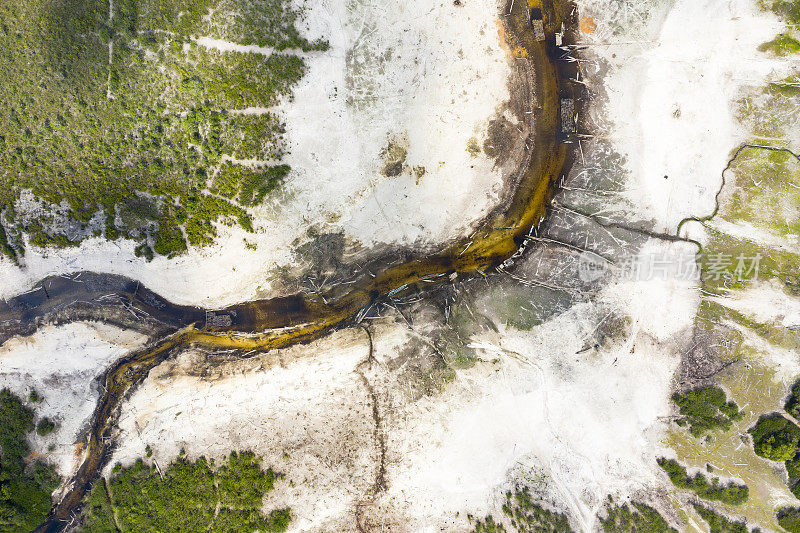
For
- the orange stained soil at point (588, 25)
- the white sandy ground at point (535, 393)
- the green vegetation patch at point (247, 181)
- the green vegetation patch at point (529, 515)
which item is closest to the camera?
the green vegetation patch at point (529, 515)

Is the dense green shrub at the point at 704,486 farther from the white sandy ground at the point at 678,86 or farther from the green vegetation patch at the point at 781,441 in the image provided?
the white sandy ground at the point at 678,86

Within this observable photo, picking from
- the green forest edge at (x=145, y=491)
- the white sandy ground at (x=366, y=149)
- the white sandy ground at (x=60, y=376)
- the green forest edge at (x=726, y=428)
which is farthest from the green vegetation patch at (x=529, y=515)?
the white sandy ground at (x=60, y=376)

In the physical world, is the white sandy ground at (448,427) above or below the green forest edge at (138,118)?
below

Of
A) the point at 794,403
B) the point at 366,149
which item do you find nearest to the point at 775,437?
the point at 794,403

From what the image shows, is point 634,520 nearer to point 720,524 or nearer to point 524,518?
point 720,524

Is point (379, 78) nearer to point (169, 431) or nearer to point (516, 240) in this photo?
point (516, 240)

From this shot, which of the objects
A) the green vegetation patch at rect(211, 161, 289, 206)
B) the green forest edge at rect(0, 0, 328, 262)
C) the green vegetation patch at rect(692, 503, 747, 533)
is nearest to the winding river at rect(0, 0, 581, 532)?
the green forest edge at rect(0, 0, 328, 262)

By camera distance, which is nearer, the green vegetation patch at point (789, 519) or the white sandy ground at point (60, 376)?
the green vegetation patch at point (789, 519)
